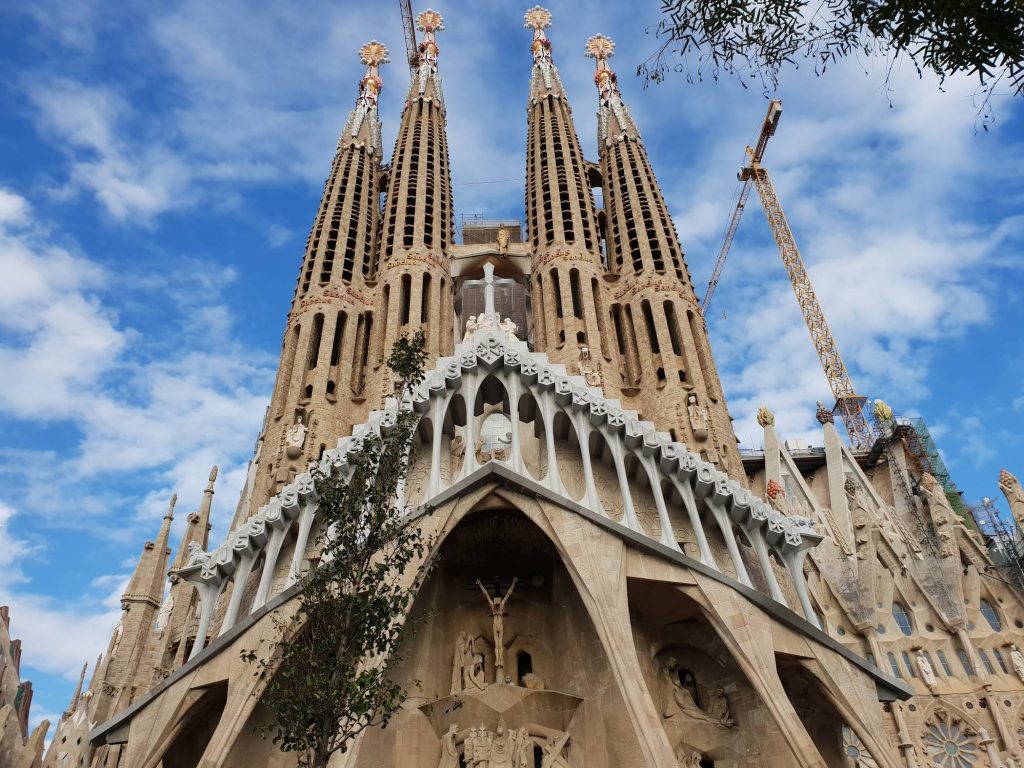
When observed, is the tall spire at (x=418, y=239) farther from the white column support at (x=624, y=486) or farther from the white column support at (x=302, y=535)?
the white column support at (x=624, y=486)

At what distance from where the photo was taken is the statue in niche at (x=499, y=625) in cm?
1580

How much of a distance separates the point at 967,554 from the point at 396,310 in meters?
18.9

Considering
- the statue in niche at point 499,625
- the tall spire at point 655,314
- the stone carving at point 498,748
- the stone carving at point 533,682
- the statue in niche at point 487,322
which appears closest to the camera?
the stone carving at point 498,748

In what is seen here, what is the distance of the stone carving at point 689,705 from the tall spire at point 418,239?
10.6 meters

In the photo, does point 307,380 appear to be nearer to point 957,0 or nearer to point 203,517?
point 203,517

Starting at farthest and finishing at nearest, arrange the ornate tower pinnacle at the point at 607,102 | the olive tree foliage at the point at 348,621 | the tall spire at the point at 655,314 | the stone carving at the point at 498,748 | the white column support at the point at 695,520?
the ornate tower pinnacle at the point at 607,102 < the tall spire at the point at 655,314 < the white column support at the point at 695,520 < the stone carving at the point at 498,748 < the olive tree foliage at the point at 348,621

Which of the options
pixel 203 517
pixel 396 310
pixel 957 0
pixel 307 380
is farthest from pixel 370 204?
pixel 957 0

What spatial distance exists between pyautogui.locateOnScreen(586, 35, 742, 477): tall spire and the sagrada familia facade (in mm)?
101

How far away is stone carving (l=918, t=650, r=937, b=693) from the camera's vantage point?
2006cm

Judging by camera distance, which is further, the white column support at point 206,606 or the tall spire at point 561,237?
the tall spire at point 561,237

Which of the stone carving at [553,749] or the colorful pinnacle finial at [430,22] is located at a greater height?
the colorful pinnacle finial at [430,22]

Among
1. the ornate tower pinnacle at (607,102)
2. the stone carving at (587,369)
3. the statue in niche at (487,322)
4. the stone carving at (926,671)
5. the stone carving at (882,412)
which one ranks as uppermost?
the ornate tower pinnacle at (607,102)

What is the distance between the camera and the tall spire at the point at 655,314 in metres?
21.5

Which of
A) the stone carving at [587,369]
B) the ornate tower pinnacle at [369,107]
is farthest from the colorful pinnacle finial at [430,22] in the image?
the stone carving at [587,369]
